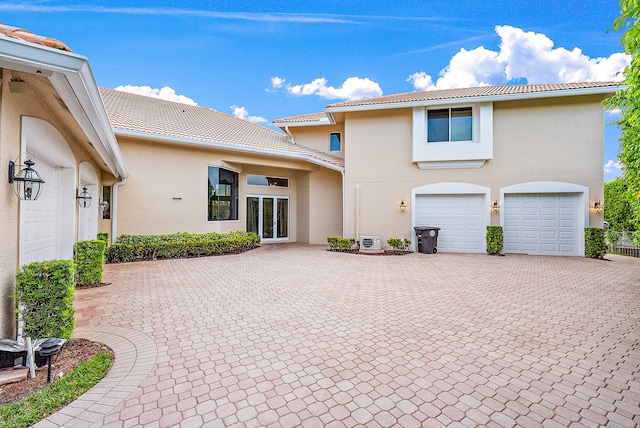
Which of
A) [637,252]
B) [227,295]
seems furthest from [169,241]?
[637,252]

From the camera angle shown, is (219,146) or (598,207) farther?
(219,146)

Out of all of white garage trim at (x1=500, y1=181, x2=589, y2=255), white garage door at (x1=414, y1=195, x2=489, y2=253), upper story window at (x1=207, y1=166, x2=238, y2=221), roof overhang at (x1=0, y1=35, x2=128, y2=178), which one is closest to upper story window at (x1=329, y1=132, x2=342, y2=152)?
upper story window at (x1=207, y1=166, x2=238, y2=221)

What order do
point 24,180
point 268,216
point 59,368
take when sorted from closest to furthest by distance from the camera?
point 59,368, point 24,180, point 268,216

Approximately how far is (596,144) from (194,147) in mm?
16226

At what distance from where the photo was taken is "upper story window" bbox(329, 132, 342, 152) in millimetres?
17047

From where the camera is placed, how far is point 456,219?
1292 cm

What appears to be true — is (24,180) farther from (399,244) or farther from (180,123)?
(399,244)

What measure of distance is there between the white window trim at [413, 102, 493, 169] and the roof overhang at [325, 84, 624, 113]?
314 mm

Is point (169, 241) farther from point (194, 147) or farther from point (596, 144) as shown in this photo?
point (596, 144)

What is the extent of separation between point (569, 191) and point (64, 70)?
50.1 feet

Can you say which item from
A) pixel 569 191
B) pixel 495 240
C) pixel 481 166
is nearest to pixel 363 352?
pixel 495 240

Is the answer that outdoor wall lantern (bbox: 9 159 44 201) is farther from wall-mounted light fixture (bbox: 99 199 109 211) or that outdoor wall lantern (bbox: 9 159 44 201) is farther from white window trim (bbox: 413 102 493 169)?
white window trim (bbox: 413 102 493 169)

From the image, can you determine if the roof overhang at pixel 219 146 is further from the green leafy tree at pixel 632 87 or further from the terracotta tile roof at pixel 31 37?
the green leafy tree at pixel 632 87

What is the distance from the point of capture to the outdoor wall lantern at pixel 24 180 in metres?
3.30
